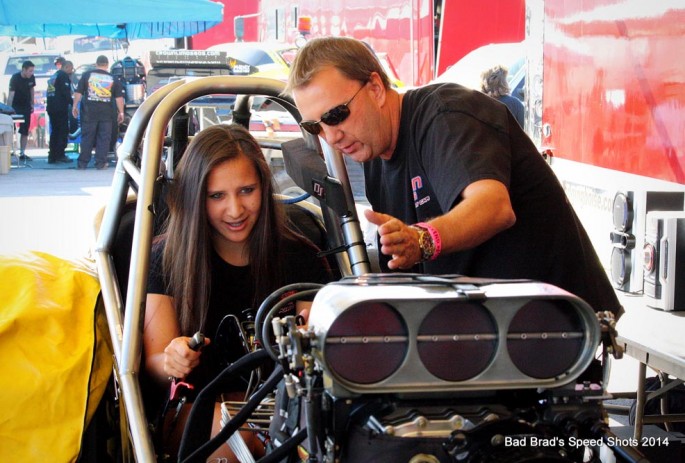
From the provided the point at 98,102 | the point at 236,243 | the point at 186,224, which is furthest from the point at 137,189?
the point at 98,102

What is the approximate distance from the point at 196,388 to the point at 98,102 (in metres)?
13.9

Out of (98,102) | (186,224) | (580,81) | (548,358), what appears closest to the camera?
(548,358)

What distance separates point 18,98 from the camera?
55.7 feet

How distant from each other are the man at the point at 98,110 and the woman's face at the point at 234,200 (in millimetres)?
13463

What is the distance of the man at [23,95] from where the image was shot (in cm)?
1683

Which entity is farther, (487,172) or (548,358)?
(487,172)

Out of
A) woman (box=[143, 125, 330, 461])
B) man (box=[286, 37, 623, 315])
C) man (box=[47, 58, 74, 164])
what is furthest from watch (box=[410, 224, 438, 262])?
man (box=[47, 58, 74, 164])

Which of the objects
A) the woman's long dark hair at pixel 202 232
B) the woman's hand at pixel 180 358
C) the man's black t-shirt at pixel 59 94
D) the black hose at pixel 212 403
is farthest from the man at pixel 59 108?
the black hose at pixel 212 403

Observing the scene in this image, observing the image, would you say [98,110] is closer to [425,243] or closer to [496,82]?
[496,82]

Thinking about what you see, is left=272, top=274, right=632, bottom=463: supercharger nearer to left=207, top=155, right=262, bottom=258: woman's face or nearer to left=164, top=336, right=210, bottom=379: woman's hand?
left=164, top=336, right=210, bottom=379: woman's hand

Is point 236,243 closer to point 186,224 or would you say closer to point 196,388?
point 186,224

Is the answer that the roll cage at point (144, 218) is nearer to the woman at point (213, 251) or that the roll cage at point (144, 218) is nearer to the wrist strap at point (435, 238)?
the woman at point (213, 251)

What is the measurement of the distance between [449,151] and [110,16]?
482 inches

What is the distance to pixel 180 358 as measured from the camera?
A: 7.63ft
